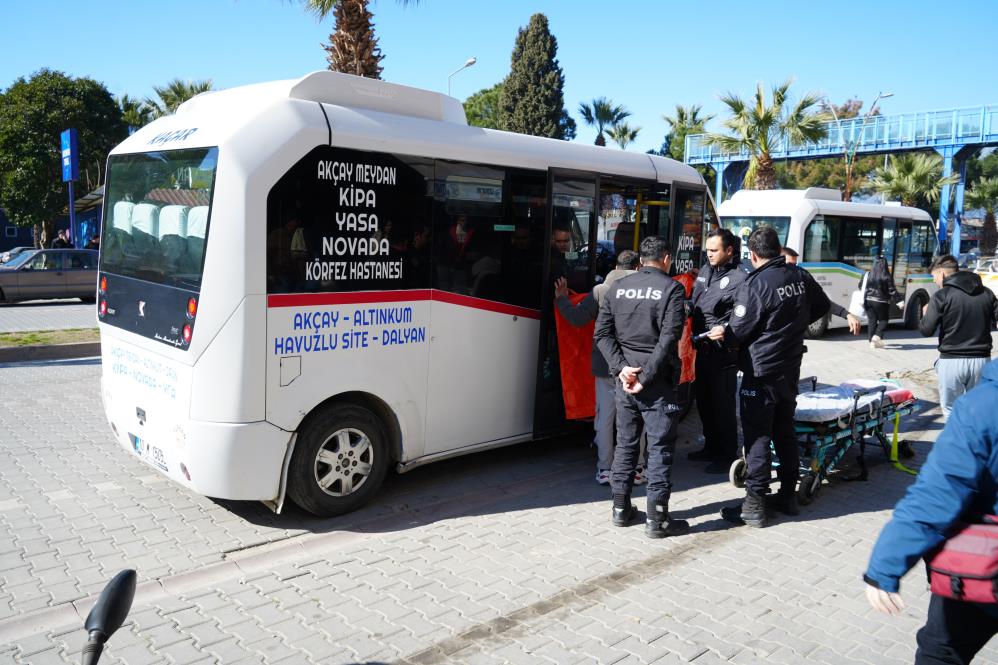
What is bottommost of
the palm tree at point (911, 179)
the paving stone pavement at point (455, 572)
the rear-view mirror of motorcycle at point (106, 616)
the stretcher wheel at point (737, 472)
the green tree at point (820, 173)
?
the paving stone pavement at point (455, 572)

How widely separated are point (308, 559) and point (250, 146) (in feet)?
8.54

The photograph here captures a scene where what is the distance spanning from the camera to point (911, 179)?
3353 centimetres

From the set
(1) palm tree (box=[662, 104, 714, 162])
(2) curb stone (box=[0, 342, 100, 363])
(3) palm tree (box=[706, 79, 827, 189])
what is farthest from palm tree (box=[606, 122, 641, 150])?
(2) curb stone (box=[0, 342, 100, 363])

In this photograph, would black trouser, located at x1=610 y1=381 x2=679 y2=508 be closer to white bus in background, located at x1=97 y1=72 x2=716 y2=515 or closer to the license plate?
white bus in background, located at x1=97 y1=72 x2=716 y2=515

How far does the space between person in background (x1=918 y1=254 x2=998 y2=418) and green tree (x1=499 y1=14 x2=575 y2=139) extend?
41066 mm

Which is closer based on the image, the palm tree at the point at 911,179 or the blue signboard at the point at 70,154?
the blue signboard at the point at 70,154

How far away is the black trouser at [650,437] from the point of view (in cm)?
533

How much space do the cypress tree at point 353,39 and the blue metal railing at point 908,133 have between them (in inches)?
730

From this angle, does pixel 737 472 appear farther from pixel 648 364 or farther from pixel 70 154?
pixel 70 154

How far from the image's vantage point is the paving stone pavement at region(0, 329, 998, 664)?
3980 millimetres

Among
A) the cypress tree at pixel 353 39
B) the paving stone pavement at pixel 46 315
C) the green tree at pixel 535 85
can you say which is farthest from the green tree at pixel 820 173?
the paving stone pavement at pixel 46 315

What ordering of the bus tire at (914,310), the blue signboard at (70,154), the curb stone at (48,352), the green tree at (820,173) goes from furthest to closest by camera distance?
1. the green tree at (820,173)
2. the blue signboard at (70,154)
3. the bus tire at (914,310)
4. the curb stone at (48,352)

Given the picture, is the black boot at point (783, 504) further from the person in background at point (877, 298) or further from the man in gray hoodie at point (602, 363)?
the person in background at point (877, 298)

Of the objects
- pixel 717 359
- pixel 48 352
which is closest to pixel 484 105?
pixel 48 352
